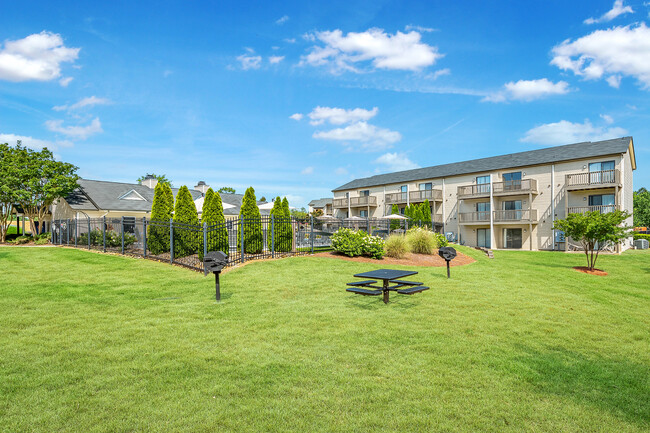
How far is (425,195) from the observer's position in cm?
3722

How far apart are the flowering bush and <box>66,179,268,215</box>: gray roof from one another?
1293cm

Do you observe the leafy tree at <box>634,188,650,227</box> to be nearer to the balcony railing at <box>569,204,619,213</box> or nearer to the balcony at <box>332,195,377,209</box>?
the balcony railing at <box>569,204,619,213</box>

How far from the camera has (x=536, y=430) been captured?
3.03 metres

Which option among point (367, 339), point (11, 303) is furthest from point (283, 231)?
point (367, 339)

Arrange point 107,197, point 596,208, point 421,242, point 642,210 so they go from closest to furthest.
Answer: point 421,242
point 596,208
point 107,197
point 642,210

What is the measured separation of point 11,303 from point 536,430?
9368 mm

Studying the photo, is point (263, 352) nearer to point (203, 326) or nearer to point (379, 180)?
point (203, 326)

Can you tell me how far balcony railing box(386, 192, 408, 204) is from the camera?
39609mm

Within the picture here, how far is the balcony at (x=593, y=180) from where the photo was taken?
2508cm

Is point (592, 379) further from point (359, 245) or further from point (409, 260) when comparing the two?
point (409, 260)

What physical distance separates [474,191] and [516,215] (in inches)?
186

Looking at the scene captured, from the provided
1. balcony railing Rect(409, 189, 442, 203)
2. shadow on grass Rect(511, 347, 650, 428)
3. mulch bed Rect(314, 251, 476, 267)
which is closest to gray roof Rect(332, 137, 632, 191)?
balcony railing Rect(409, 189, 442, 203)

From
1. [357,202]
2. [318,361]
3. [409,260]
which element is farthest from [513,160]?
[318,361]

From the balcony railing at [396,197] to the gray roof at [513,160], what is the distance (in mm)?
1531
